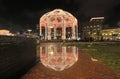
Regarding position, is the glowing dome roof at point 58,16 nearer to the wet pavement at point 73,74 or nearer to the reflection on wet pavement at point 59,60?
the reflection on wet pavement at point 59,60

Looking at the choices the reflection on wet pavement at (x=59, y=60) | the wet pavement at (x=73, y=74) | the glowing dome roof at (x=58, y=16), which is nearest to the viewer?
the wet pavement at (x=73, y=74)

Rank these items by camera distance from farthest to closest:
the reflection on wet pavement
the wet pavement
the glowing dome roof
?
the glowing dome roof, the reflection on wet pavement, the wet pavement

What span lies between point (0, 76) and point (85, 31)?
128073mm

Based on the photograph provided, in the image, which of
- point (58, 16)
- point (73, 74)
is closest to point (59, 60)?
point (73, 74)

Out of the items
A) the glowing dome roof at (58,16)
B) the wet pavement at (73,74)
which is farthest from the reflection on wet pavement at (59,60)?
the glowing dome roof at (58,16)

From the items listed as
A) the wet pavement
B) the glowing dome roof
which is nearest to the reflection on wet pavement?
the wet pavement

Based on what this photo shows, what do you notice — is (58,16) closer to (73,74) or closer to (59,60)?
(59,60)

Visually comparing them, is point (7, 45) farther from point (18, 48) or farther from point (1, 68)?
point (18, 48)

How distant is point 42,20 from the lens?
49188 millimetres

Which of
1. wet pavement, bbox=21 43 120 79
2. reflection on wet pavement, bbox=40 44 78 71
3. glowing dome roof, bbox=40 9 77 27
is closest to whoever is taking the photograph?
wet pavement, bbox=21 43 120 79

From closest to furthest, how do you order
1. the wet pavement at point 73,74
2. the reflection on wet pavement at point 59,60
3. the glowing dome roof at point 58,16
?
the wet pavement at point 73,74 → the reflection on wet pavement at point 59,60 → the glowing dome roof at point 58,16

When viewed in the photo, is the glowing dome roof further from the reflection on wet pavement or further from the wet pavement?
the wet pavement

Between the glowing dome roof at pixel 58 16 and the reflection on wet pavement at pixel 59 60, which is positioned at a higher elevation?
the glowing dome roof at pixel 58 16

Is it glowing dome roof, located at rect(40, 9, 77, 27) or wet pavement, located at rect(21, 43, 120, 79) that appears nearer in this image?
wet pavement, located at rect(21, 43, 120, 79)
